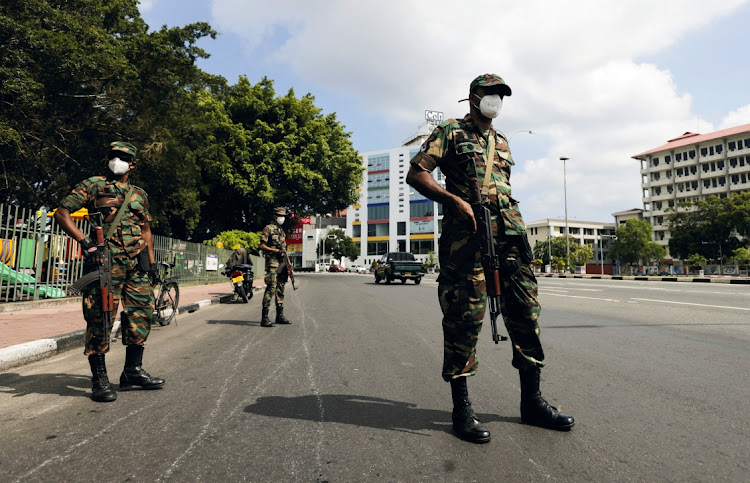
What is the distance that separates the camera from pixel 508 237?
274 centimetres

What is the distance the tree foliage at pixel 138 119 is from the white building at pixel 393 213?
56.1m

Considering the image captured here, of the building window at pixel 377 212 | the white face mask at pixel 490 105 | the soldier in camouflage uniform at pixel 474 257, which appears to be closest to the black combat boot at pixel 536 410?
the soldier in camouflage uniform at pixel 474 257

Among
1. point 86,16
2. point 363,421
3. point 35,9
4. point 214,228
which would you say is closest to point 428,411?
point 363,421

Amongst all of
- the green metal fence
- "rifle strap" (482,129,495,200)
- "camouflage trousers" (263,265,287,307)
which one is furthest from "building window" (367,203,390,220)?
"rifle strap" (482,129,495,200)

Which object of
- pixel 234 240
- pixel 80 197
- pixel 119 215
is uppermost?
pixel 234 240

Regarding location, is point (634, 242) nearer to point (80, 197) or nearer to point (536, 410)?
point (536, 410)

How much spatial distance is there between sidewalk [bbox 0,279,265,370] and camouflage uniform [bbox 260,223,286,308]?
7.09ft

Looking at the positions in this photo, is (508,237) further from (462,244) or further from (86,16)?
(86,16)

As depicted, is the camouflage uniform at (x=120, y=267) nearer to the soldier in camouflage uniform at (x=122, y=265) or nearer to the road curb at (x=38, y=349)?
the soldier in camouflage uniform at (x=122, y=265)

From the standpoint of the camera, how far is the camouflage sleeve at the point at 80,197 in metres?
3.38

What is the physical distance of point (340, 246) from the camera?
91188 mm

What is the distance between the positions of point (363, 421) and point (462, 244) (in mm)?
1226

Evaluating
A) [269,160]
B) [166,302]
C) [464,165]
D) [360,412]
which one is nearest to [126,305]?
[360,412]

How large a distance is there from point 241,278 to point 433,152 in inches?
392
